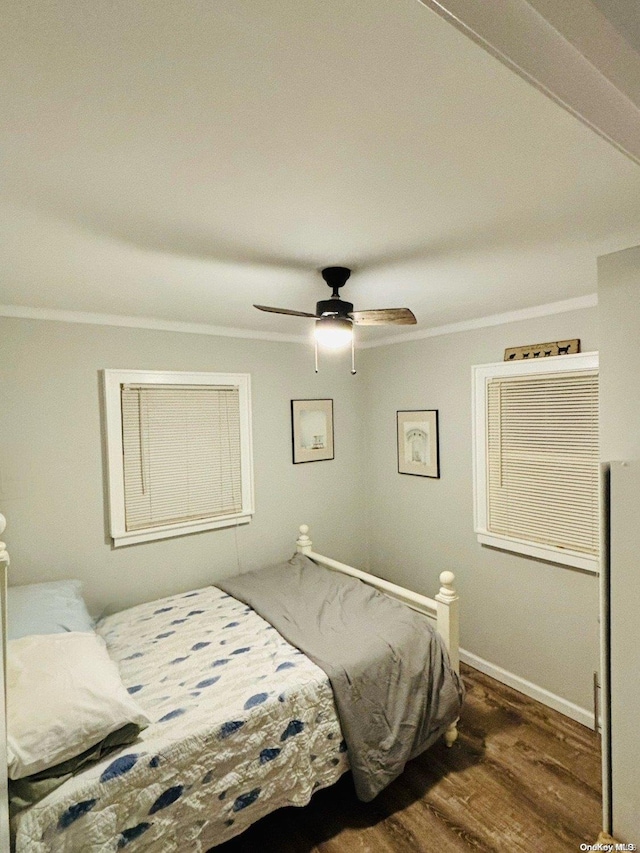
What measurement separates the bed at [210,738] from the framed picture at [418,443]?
114 cm

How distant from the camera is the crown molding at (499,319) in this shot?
254 cm

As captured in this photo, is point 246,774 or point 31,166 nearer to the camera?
point 31,166

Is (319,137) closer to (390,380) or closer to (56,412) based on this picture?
(56,412)

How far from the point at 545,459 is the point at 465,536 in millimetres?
858

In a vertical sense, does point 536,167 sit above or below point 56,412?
above

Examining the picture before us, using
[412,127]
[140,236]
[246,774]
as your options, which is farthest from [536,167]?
[246,774]

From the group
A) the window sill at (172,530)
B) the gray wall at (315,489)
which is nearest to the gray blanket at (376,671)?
the window sill at (172,530)

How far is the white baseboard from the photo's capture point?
8.66 ft

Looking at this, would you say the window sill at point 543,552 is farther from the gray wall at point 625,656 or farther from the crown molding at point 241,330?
the gray wall at point 625,656

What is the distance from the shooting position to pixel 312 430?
377 cm

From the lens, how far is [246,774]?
1.78 m

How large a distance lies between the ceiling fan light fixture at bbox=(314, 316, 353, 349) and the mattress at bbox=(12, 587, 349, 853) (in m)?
1.53

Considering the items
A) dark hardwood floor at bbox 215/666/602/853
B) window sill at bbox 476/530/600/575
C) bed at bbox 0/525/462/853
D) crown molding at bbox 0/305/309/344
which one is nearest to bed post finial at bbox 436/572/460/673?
bed at bbox 0/525/462/853

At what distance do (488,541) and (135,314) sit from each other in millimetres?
2816
